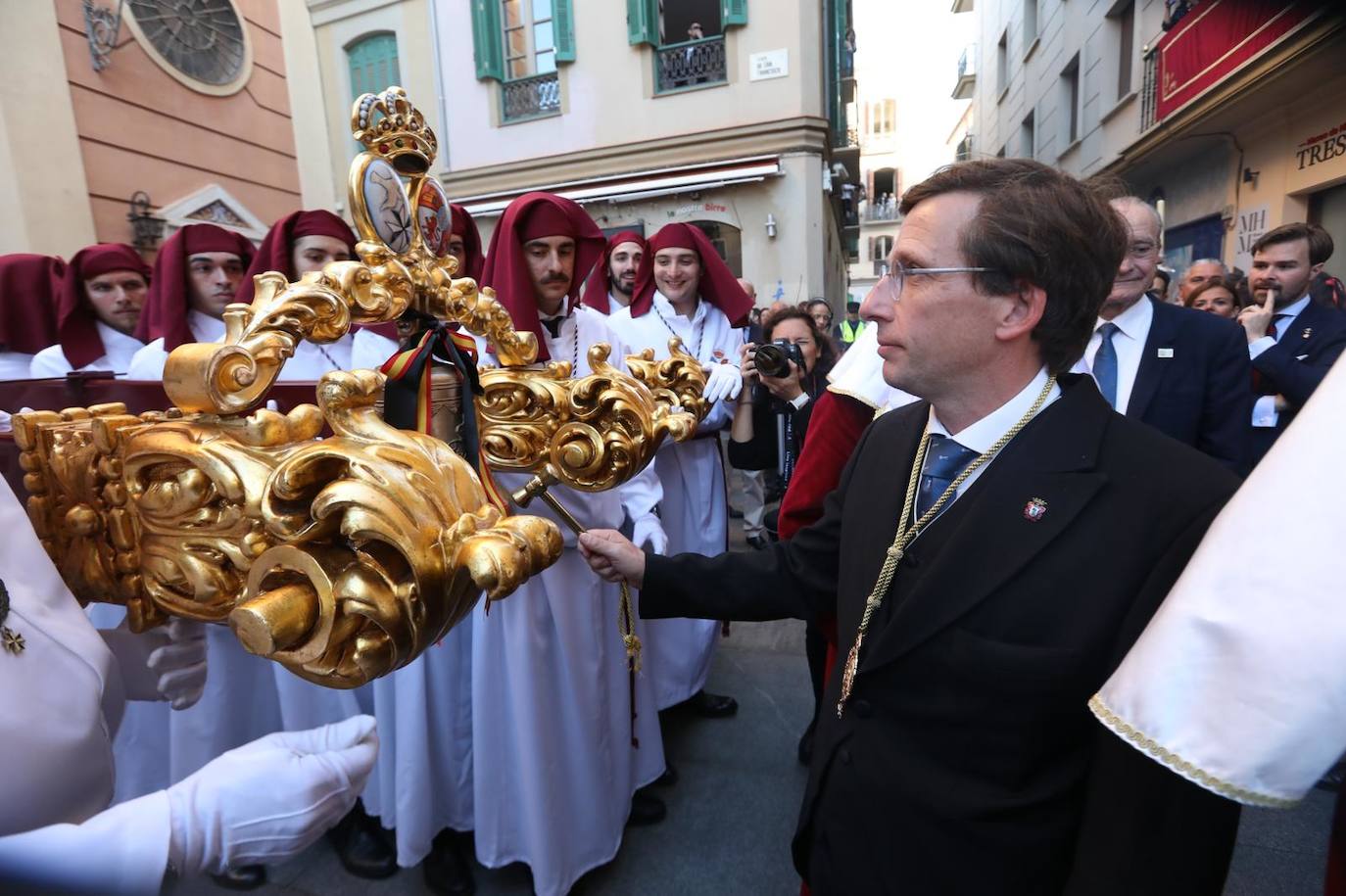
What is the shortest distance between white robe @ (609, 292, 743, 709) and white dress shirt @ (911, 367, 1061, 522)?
1601 mm

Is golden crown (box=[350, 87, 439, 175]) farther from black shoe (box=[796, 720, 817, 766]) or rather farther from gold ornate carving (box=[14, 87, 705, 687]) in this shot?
black shoe (box=[796, 720, 817, 766])

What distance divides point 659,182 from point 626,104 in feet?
4.91

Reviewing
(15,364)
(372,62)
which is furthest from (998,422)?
(372,62)

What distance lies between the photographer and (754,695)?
3391 millimetres

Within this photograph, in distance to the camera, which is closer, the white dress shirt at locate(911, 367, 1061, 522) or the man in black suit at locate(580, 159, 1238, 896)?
the man in black suit at locate(580, 159, 1238, 896)

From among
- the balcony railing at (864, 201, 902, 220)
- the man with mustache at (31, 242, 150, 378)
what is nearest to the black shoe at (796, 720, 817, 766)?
the man with mustache at (31, 242, 150, 378)

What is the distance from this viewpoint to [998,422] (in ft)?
4.03

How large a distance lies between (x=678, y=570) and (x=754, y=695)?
2.12m

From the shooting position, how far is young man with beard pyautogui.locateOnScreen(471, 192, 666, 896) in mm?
2004

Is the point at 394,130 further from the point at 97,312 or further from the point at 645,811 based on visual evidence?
the point at 97,312

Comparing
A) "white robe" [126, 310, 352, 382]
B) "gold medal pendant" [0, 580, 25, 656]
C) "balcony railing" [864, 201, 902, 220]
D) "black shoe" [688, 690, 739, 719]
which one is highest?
"balcony railing" [864, 201, 902, 220]

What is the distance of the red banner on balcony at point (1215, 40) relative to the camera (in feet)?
21.3

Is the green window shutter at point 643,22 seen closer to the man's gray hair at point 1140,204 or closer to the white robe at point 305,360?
the white robe at point 305,360

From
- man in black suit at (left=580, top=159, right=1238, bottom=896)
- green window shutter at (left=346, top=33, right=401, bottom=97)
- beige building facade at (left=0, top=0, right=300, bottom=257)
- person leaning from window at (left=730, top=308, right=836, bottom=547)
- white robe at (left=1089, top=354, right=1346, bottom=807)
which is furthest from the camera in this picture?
green window shutter at (left=346, top=33, right=401, bottom=97)
